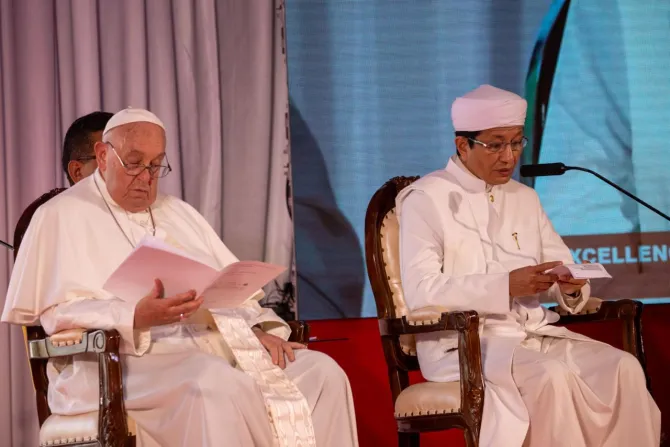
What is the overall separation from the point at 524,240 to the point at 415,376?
1.42 meters

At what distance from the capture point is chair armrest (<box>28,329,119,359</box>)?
3.48 meters

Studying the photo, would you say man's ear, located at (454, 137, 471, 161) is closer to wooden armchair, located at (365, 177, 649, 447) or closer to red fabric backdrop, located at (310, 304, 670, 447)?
wooden armchair, located at (365, 177, 649, 447)

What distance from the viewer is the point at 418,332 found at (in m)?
4.11

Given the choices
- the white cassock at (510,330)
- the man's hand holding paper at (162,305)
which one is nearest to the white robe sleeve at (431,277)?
the white cassock at (510,330)

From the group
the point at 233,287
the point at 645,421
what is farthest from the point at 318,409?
the point at 645,421

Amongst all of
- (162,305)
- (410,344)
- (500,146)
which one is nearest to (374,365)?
(410,344)

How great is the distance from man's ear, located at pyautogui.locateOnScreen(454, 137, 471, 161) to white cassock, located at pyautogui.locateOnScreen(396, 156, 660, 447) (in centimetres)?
6

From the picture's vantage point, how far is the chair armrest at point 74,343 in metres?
3.48

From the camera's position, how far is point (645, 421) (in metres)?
3.98

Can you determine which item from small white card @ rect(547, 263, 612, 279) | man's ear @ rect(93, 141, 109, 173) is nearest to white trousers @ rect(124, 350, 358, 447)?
man's ear @ rect(93, 141, 109, 173)

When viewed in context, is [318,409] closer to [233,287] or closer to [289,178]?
[233,287]

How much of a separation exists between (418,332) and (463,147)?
966 mm

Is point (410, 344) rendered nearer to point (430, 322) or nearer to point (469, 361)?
point (430, 322)

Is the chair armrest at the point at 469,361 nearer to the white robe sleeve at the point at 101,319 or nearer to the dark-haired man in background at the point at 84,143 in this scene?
the white robe sleeve at the point at 101,319
